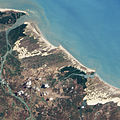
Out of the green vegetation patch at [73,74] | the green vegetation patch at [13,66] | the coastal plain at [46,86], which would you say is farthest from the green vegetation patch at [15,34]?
the green vegetation patch at [73,74]

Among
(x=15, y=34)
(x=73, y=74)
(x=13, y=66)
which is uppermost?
(x=15, y=34)

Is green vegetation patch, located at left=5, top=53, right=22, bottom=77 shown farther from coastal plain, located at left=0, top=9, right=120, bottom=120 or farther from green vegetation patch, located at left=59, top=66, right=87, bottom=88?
green vegetation patch, located at left=59, top=66, right=87, bottom=88

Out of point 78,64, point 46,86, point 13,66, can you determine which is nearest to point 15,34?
point 13,66

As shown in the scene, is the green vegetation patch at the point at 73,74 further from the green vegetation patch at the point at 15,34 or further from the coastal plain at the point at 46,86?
the green vegetation patch at the point at 15,34

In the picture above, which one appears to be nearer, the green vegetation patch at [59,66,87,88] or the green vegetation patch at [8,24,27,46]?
the green vegetation patch at [59,66,87,88]

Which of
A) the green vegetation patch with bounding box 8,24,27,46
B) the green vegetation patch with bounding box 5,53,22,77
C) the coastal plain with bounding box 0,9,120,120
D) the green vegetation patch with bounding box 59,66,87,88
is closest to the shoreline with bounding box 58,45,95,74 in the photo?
the coastal plain with bounding box 0,9,120,120

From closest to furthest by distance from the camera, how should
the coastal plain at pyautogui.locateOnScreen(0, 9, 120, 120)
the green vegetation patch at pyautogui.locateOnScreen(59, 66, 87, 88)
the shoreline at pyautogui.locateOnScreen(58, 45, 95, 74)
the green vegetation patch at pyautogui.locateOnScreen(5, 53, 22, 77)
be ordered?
the coastal plain at pyautogui.locateOnScreen(0, 9, 120, 120), the green vegetation patch at pyautogui.locateOnScreen(5, 53, 22, 77), the green vegetation patch at pyautogui.locateOnScreen(59, 66, 87, 88), the shoreline at pyautogui.locateOnScreen(58, 45, 95, 74)

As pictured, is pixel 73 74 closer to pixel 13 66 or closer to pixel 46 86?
pixel 46 86

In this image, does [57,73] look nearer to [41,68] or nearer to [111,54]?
[41,68]

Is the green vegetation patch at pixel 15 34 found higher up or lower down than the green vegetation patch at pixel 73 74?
higher up
